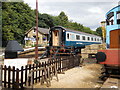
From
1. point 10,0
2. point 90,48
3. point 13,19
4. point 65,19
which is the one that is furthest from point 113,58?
point 65,19

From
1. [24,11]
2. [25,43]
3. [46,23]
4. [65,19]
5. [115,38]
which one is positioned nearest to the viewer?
[115,38]

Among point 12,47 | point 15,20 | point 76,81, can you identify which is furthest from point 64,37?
point 15,20

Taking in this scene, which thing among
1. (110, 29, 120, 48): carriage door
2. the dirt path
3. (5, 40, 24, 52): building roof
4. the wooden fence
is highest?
(110, 29, 120, 48): carriage door

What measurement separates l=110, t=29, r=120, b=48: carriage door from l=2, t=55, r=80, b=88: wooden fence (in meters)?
3.21

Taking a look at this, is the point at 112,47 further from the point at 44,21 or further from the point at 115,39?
the point at 44,21

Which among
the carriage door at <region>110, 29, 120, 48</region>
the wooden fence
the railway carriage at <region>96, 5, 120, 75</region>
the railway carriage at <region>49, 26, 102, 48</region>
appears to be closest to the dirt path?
the wooden fence

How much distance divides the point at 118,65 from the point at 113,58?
354 mm

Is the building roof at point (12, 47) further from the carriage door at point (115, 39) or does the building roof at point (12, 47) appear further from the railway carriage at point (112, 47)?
the carriage door at point (115, 39)

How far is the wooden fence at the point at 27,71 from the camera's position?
4816 millimetres

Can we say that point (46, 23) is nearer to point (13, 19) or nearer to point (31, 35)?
point (31, 35)

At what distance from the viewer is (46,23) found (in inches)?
2041

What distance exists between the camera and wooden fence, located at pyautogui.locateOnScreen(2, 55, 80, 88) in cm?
482

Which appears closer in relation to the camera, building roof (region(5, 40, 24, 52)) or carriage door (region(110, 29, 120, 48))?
building roof (region(5, 40, 24, 52))

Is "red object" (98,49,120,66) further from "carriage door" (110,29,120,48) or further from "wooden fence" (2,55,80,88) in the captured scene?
"wooden fence" (2,55,80,88)
